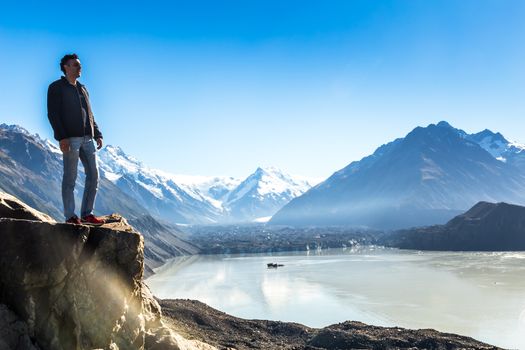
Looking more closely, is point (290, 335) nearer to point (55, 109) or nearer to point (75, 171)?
point (75, 171)

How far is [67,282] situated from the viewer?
8.22 m

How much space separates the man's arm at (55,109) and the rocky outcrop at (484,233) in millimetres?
180752

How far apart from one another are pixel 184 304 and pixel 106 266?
44.2 meters

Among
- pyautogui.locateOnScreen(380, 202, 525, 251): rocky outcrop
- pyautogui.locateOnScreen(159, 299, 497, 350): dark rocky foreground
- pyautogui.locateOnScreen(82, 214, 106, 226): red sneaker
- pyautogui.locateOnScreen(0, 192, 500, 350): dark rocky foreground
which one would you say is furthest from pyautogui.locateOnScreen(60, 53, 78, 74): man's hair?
pyautogui.locateOnScreen(380, 202, 525, 251): rocky outcrop

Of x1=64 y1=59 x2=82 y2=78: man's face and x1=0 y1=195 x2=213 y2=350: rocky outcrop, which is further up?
x1=64 y1=59 x2=82 y2=78: man's face

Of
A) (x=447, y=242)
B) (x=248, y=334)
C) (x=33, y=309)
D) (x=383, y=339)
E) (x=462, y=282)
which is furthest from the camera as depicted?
(x=447, y=242)

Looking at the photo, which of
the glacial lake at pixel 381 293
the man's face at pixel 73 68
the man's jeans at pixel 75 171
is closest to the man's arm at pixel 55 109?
the man's jeans at pixel 75 171

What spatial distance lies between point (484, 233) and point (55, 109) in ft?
612

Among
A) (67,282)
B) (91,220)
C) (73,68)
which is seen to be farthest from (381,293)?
(73,68)

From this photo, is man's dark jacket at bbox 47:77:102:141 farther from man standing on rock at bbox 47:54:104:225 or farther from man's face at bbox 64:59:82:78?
man's face at bbox 64:59:82:78

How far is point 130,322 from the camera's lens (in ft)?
32.2

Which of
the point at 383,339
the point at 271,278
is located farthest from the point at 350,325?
the point at 271,278

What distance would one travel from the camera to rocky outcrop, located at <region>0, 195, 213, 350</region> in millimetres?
7621

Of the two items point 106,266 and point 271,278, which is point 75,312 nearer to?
point 106,266
